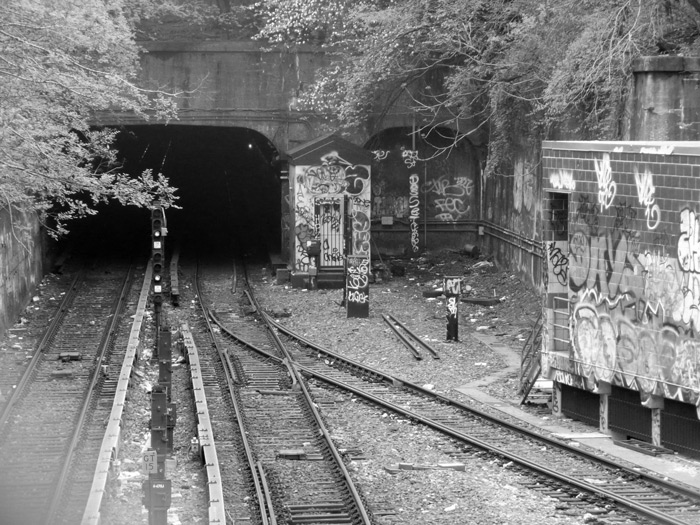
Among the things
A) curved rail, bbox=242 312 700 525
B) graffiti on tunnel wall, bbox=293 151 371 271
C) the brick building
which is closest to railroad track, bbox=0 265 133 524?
curved rail, bbox=242 312 700 525

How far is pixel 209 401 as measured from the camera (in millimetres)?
17766

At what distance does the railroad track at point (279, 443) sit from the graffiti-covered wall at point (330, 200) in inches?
262

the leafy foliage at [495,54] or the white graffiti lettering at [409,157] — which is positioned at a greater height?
the leafy foliage at [495,54]

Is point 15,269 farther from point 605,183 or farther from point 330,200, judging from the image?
point 605,183

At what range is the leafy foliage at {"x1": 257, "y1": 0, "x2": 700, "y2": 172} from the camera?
20344 mm

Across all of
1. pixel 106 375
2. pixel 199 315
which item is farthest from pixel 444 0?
pixel 106 375

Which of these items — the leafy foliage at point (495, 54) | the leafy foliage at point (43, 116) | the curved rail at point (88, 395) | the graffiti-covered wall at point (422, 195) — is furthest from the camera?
the graffiti-covered wall at point (422, 195)

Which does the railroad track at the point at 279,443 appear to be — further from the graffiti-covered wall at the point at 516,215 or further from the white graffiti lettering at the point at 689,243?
the graffiti-covered wall at the point at 516,215

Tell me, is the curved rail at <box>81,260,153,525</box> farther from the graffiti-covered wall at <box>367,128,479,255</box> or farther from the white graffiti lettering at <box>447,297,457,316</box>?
the graffiti-covered wall at <box>367,128,479,255</box>

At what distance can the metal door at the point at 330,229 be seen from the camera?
31.1 metres

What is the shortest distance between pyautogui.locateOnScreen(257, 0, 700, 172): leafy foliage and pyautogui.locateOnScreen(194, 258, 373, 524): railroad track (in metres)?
7.51

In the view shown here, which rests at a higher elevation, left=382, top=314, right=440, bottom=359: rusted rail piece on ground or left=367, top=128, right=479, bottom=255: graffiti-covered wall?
left=367, top=128, right=479, bottom=255: graffiti-covered wall

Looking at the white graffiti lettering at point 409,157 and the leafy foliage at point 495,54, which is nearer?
the leafy foliage at point 495,54

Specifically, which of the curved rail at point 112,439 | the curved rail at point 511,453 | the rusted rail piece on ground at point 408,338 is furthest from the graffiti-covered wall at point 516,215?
the curved rail at point 112,439
